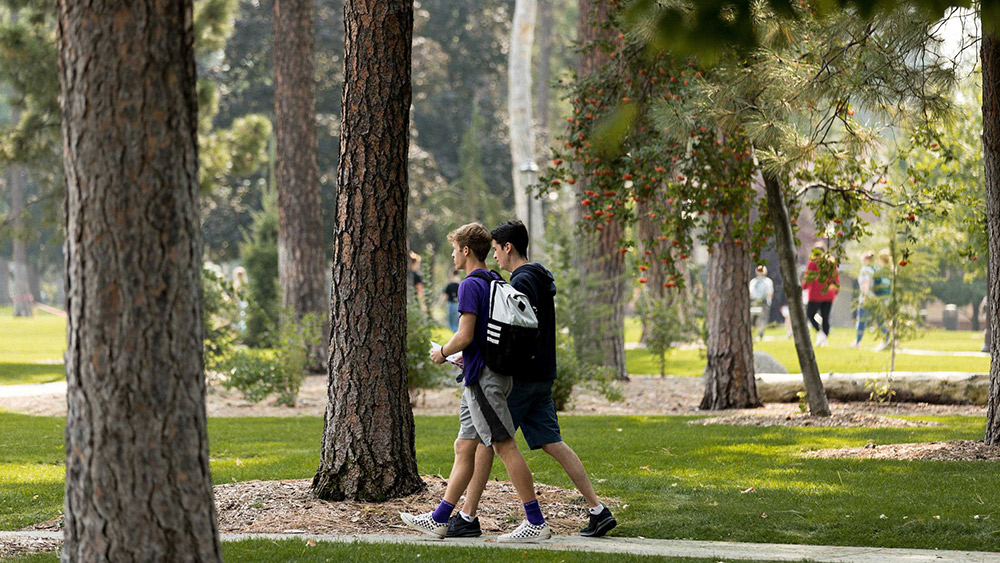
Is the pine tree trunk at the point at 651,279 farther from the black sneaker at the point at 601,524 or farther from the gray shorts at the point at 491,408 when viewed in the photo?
the gray shorts at the point at 491,408

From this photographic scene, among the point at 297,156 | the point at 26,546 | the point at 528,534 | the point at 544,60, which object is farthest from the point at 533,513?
the point at 544,60

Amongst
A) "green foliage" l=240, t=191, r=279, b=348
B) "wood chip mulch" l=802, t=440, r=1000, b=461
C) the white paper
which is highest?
"green foliage" l=240, t=191, r=279, b=348

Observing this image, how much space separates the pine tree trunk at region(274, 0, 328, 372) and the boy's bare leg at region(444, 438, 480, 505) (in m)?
12.2

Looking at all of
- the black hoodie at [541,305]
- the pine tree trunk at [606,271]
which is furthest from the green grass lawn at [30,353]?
the black hoodie at [541,305]

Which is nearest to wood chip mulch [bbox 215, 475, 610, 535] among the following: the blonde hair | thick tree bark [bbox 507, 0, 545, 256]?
the blonde hair

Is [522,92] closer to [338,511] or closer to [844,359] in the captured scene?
[844,359]

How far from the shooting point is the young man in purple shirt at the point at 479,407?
19.2 ft

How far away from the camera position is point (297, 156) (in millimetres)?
18219

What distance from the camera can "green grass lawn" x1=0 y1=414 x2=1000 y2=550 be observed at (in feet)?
20.4

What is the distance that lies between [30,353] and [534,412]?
22.9 metres

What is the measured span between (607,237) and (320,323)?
217 inches

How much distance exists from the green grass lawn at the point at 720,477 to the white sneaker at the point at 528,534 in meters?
0.59

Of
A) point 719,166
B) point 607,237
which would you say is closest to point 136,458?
point 719,166

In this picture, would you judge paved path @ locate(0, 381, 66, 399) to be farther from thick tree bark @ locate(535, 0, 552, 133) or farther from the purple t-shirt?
thick tree bark @ locate(535, 0, 552, 133)
